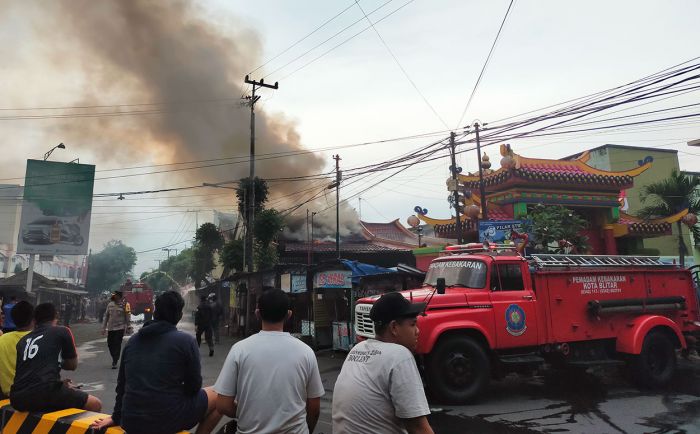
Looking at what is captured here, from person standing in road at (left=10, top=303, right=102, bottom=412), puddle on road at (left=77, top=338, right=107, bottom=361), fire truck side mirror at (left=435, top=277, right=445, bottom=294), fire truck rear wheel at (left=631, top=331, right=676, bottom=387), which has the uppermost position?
fire truck side mirror at (left=435, top=277, right=445, bottom=294)

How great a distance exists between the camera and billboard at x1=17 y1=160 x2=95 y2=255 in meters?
27.6

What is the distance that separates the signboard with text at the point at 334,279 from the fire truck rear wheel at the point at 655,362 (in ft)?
23.7

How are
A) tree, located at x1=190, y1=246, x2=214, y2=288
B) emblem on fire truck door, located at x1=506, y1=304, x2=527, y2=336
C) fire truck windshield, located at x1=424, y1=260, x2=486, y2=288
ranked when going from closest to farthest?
emblem on fire truck door, located at x1=506, y1=304, x2=527, y2=336, fire truck windshield, located at x1=424, y1=260, x2=486, y2=288, tree, located at x1=190, y1=246, x2=214, y2=288

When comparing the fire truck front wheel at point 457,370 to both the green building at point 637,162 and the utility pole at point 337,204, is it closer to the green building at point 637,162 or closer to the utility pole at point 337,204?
the utility pole at point 337,204

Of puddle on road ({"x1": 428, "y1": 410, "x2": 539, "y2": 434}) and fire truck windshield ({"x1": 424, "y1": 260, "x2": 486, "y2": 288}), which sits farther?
fire truck windshield ({"x1": 424, "y1": 260, "x2": 486, "y2": 288})

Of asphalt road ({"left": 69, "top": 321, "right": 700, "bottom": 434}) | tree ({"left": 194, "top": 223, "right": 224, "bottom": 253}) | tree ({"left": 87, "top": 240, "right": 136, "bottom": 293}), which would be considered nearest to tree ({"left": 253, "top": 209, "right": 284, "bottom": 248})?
tree ({"left": 194, "top": 223, "right": 224, "bottom": 253})

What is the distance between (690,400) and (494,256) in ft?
12.3

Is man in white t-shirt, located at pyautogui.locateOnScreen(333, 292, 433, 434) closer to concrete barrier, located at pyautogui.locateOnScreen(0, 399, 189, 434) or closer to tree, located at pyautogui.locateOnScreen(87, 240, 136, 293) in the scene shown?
concrete barrier, located at pyautogui.locateOnScreen(0, 399, 189, 434)

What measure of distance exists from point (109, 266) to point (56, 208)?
1512 inches

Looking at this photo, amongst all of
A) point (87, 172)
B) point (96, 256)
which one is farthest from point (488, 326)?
point (96, 256)

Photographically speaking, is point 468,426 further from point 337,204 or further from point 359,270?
point 337,204

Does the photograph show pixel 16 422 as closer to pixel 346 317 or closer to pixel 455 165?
pixel 346 317

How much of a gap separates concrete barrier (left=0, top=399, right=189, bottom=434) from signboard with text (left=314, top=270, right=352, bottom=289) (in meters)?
9.28

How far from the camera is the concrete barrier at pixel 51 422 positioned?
11.8 feet
